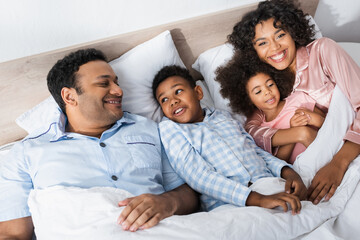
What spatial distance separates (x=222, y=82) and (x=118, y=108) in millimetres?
721

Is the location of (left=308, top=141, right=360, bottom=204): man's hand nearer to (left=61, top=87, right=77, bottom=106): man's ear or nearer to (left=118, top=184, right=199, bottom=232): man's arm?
(left=118, top=184, right=199, bottom=232): man's arm

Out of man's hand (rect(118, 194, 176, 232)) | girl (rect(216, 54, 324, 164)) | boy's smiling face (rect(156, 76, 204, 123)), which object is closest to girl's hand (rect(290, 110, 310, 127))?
girl (rect(216, 54, 324, 164))

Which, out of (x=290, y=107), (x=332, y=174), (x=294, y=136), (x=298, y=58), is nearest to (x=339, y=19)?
(x=298, y=58)

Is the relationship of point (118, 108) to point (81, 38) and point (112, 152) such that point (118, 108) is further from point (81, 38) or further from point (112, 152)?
point (81, 38)

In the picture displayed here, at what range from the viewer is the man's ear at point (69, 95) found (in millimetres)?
1455

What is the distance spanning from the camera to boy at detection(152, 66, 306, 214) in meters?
1.30

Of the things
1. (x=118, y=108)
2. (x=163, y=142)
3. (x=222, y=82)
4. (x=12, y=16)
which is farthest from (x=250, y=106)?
(x=12, y=16)

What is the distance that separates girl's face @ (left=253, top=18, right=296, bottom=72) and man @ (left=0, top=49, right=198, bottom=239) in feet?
2.67

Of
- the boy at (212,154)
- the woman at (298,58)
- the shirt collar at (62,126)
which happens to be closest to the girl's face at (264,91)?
the woman at (298,58)

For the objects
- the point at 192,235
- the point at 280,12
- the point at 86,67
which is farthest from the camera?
the point at 280,12

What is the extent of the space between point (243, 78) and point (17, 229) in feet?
4.60

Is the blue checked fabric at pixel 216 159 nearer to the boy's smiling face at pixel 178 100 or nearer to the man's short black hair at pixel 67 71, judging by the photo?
the boy's smiling face at pixel 178 100

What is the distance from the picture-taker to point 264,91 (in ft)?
5.63

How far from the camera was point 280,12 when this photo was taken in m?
1.77
